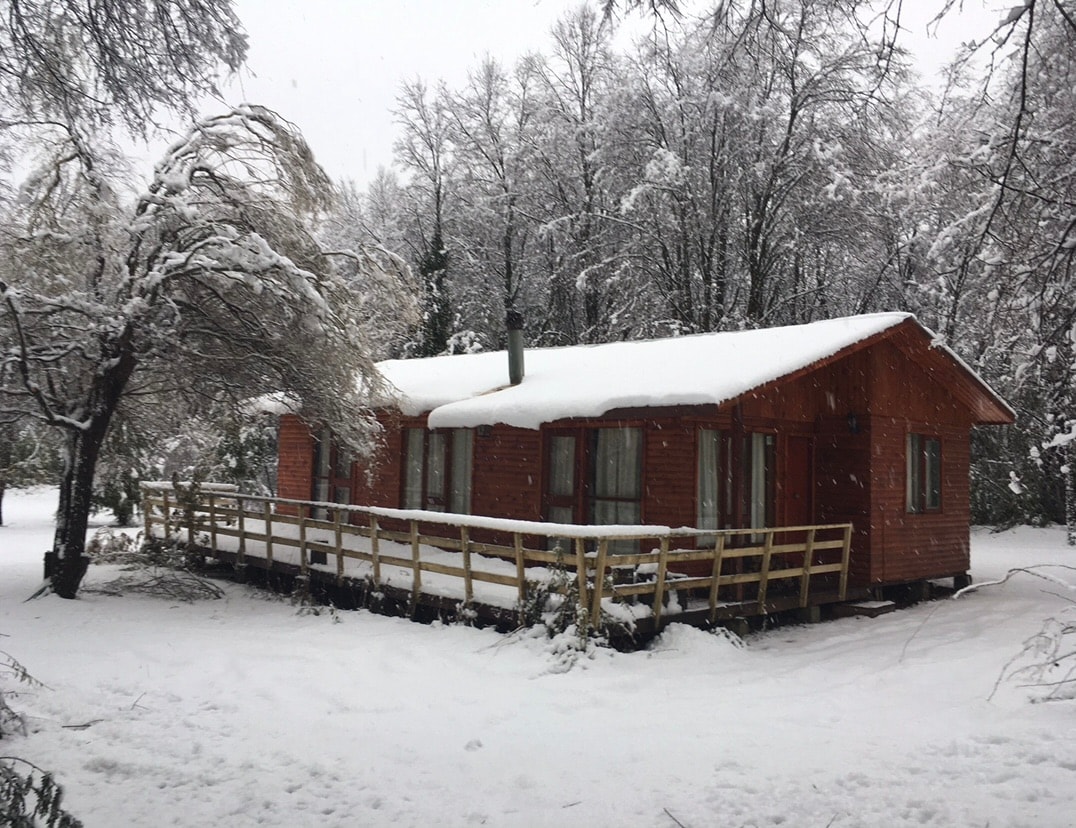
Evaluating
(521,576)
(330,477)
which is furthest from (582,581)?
(330,477)

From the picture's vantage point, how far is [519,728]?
6531 millimetres

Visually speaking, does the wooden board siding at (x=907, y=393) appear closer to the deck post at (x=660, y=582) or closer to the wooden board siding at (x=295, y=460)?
the deck post at (x=660, y=582)

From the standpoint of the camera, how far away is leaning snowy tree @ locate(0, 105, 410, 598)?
35.2 feet

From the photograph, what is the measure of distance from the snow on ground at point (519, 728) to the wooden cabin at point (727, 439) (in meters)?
2.35

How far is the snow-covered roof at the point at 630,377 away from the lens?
10.7m

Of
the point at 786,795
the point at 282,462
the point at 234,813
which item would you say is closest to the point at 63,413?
the point at 282,462

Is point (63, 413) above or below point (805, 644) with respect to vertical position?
above

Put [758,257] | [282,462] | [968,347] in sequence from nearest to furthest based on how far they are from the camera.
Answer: [282,462], [968,347], [758,257]

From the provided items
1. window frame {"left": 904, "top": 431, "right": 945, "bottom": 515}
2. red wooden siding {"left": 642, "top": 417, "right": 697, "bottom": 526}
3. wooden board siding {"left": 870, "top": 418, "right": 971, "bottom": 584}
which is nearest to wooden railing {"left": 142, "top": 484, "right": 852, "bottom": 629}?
red wooden siding {"left": 642, "top": 417, "right": 697, "bottom": 526}

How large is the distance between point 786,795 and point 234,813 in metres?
3.12

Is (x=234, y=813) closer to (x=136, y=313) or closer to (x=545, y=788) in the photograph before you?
(x=545, y=788)

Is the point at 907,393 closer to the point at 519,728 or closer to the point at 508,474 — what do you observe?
the point at 508,474

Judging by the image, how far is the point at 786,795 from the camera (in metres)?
5.11

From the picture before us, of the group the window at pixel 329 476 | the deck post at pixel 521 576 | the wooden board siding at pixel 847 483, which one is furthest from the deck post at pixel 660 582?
the window at pixel 329 476
